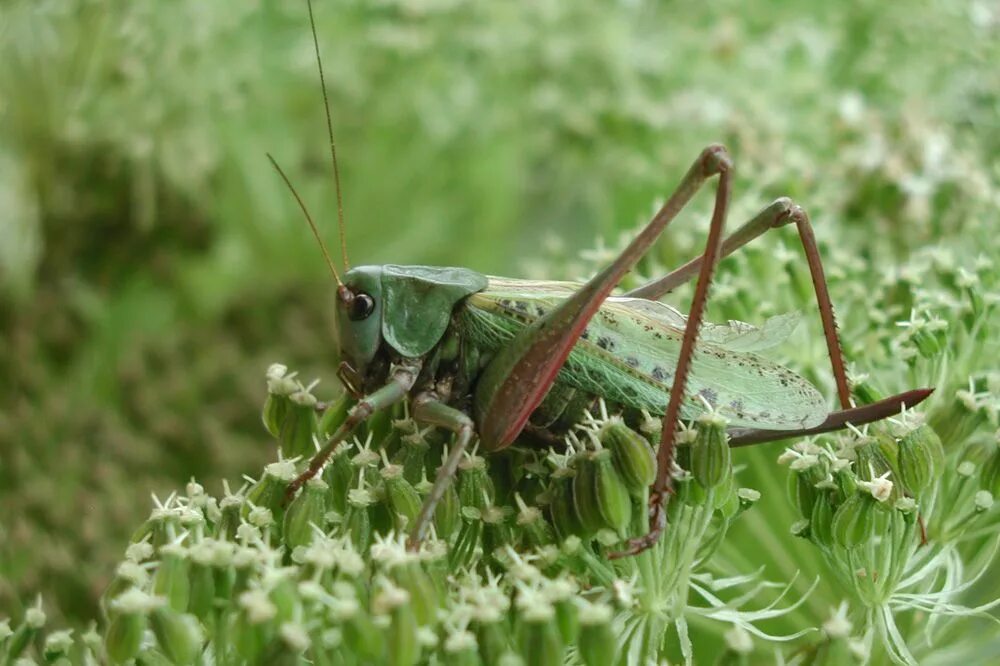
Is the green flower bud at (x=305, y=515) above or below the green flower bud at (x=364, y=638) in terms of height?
above

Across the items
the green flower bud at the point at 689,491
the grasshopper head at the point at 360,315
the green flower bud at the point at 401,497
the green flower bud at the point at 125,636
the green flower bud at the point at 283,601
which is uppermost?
the grasshopper head at the point at 360,315

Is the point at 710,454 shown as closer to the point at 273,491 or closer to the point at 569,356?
the point at 569,356

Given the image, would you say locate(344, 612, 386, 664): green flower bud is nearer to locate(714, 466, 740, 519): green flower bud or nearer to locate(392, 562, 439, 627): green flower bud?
locate(392, 562, 439, 627): green flower bud

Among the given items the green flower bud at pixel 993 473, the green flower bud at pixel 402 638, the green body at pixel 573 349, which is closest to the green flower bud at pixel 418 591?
the green flower bud at pixel 402 638

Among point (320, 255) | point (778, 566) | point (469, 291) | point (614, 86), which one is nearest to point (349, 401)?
point (469, 291)

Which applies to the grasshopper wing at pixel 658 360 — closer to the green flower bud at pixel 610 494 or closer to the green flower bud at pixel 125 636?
the green flower bud at pixel 610 494

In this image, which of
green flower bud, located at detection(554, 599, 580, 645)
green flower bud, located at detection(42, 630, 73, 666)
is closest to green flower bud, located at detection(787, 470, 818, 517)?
green flower bud, located at detection(554, 599, 580, 645)
